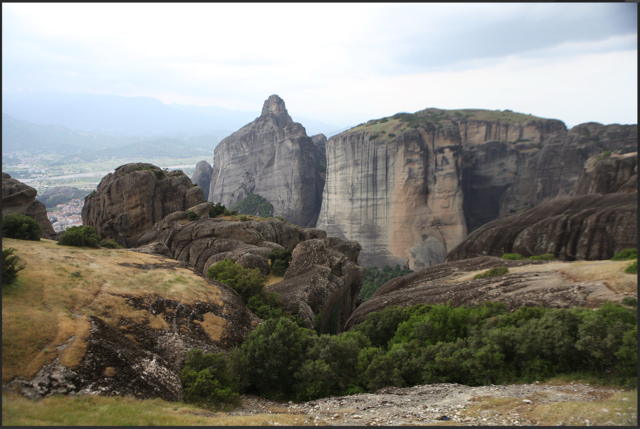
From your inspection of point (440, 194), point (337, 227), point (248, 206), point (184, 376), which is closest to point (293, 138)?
point (248, 206)

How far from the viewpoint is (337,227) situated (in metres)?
85.2

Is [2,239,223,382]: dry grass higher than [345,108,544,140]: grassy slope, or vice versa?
[345,108,544,140]: grassy slope

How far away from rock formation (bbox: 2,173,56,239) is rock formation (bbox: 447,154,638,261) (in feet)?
141

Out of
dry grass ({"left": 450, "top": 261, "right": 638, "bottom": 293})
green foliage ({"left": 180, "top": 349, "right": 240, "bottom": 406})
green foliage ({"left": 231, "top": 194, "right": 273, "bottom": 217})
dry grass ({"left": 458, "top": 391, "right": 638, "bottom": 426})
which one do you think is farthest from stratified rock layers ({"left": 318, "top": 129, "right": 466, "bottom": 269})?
green foliage ({"left": 180, "top": 349, "right": 240, "bottom": 406})

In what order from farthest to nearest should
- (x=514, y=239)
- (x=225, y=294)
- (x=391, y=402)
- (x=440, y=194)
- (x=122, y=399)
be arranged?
1. (x=440, y=194)
2. (x=514, y=239)
3. (x=225, y=294)
4. (x=391, y=402)
5. (x=122, y=399)

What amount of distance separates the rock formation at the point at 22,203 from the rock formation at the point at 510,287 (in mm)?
27711

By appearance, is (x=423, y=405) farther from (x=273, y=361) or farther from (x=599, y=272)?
(x=599, y=272)

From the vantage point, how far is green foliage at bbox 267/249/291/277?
28.9 metres

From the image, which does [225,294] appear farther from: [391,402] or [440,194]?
[440,194]

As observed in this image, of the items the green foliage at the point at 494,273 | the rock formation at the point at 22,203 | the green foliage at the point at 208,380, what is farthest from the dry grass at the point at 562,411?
the rock formation at the point at 22,203

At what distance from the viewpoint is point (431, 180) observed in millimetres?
76375

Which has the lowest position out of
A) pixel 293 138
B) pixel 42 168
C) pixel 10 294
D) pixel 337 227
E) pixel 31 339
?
pixel 337 227

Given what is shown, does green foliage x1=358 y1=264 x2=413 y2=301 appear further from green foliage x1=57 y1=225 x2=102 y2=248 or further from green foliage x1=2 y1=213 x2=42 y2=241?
green foliage x1=2 y1=213 x2=42 y2=241

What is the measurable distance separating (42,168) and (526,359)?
112 m
